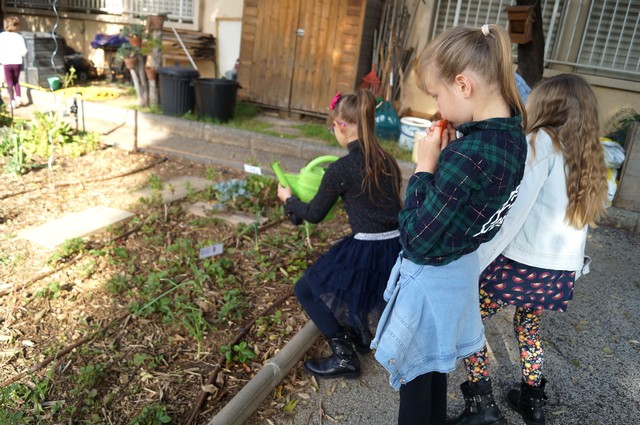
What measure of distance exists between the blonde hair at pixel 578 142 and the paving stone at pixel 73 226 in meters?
3.24

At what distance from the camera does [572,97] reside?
2.11 m

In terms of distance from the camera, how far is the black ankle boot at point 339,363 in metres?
2.59

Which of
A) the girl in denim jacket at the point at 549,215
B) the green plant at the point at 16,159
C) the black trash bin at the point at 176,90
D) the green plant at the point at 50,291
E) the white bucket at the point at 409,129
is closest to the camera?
the girl in denim jacket at the point at 549,215

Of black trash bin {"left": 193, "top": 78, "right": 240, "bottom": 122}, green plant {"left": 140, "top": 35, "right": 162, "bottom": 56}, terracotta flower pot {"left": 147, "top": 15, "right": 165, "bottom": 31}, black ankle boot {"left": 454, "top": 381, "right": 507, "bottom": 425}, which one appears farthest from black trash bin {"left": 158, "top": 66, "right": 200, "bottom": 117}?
black ankle boot {"left": 454, "top": 381, "right": 507, "bottom": 425}

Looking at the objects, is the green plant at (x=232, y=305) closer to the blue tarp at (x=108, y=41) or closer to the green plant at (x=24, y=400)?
the green plant at (x=24, y=400)

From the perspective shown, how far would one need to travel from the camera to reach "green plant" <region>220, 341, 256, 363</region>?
259 centimetres

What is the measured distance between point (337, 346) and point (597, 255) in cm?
310

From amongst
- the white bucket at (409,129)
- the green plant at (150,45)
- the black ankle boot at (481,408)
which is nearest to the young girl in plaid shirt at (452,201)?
the black ankle boot at (481,408)

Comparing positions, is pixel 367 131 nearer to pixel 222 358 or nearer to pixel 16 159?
pixel 222 358

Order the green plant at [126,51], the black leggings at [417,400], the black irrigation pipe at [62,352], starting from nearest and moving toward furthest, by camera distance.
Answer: the black leggings at [417,400] → the black irrigation pipe at [62,352] → the green plant at [126,51]

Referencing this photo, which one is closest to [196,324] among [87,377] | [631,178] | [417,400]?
[87,377]

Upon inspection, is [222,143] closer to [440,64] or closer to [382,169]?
[382,169]

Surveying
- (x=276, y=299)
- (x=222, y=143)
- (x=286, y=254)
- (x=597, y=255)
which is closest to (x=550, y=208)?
(x=276, y=299)

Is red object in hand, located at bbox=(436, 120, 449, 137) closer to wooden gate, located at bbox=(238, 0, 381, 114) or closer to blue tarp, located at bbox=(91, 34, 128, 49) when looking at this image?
wooden gate, located at bbox=(238, 0, 381, 114)
